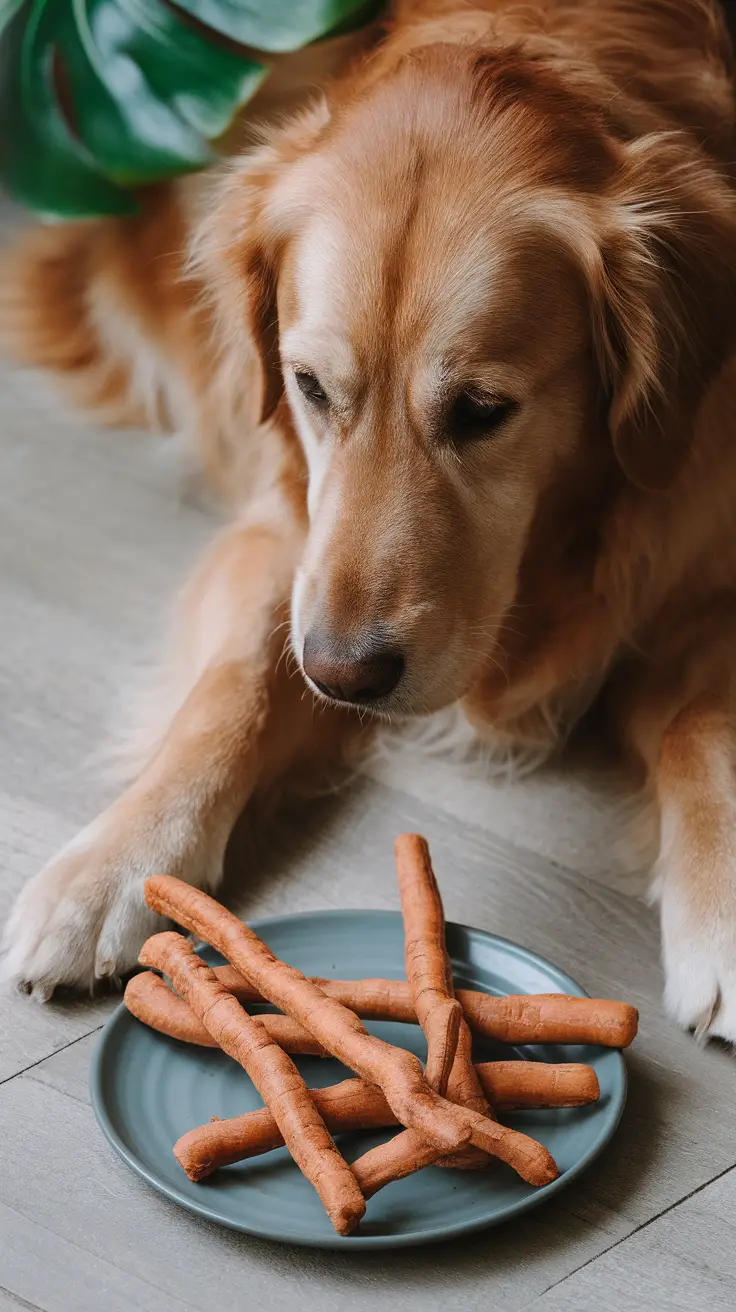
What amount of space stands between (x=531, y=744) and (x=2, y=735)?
2.55 ft

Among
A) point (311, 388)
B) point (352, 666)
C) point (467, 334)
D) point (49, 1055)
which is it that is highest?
point (467, 334)

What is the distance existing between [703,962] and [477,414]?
2.23 ft

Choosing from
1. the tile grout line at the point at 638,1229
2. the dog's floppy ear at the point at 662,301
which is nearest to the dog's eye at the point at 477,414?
the dog's floppy ear at the point at 662,301

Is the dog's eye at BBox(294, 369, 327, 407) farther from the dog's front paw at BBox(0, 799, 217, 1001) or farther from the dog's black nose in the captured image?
the dog's front paw at BBox(0, 799, 217, 1001)

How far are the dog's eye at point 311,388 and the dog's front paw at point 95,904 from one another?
1.81 feet

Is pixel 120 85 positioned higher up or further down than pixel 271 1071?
higher up

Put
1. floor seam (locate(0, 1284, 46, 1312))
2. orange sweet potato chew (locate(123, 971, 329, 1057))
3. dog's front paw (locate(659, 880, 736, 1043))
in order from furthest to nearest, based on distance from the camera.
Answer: dog's front paw (locate(659, 880, 736, 1043)) → orange sweet potato chew (locate(123, 971, 329, 1057)) → floor seam (locate(0, 1284, 46, 1312))

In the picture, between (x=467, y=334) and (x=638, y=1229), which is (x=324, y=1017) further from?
(x=467, y=334)

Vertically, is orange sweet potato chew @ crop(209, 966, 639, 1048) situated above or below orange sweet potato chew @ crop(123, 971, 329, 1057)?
above

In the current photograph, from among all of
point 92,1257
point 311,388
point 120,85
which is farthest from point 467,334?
point 120,85

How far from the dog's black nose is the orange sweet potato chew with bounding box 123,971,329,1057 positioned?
389 millimetres

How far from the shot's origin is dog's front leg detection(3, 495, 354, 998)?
1.62m

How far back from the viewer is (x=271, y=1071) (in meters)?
1.34

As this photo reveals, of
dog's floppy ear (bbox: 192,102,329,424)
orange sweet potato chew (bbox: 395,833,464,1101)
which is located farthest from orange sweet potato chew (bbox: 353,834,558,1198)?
dog's floppy ear (bbox: 192,102,329,424)
